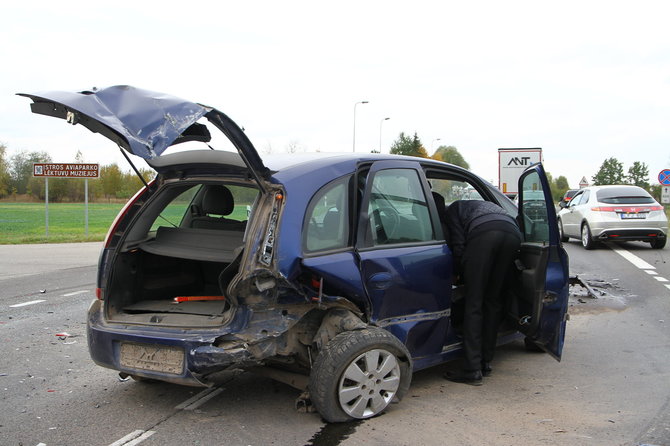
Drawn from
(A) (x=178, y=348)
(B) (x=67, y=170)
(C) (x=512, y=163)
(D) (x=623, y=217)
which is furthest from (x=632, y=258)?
(B) (x=67, y=170)

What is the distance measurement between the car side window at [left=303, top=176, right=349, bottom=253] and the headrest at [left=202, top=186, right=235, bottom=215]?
3.22ft

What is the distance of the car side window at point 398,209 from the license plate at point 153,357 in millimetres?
1492

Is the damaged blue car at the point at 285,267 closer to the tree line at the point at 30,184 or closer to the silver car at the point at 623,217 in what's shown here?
the silver car at the point at 623,217

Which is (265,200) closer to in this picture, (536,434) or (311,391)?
(311,391)

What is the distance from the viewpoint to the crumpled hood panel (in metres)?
3.24

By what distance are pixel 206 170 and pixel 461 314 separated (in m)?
2.29

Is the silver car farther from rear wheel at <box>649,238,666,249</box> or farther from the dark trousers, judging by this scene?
the dark trousers

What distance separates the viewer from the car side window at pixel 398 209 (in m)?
4.35

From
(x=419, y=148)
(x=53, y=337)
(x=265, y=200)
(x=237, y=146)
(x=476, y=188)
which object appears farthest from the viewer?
(x=419, y=148)

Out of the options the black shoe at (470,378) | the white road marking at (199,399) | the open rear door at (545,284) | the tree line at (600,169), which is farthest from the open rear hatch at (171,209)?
the tree line at (600,169)

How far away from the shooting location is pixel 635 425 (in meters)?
4.01

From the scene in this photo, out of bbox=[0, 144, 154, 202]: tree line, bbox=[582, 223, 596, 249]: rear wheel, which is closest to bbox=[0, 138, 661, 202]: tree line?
bbox=[0, 144, 154, 202]: tree line

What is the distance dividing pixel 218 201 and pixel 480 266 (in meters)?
2.10

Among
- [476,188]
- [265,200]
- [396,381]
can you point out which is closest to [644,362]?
[476,188]
